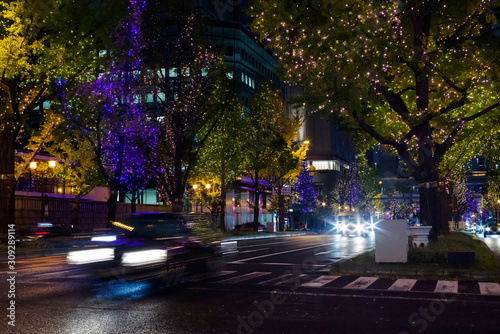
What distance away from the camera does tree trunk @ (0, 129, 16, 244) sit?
27969 mm

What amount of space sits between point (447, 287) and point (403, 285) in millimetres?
1047

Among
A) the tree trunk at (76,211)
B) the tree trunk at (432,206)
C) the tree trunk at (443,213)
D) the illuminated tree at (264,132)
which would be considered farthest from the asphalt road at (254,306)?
the illuminated tree at (264,132)

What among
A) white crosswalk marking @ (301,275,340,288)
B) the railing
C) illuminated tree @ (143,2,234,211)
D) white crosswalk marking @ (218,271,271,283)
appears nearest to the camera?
white crosswalk marking @ (301,275,340,288)

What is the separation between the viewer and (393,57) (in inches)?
737

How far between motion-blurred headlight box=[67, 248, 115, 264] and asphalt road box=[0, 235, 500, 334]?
Answer: 2.07ft

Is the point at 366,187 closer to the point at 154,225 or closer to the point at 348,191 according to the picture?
the point at 348,191

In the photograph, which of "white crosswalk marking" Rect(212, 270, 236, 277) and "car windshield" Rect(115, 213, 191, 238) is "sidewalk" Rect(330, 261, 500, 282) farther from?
"car windshield" Rect(115, 213, 191, 238)

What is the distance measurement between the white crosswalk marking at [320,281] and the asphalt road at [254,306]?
0.03 m

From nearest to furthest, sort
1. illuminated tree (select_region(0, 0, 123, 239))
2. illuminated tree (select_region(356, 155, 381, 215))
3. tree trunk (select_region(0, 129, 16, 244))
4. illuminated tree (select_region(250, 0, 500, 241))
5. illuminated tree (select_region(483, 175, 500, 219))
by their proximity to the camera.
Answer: illuminated tree (select_region(250, 0, 500, 241)), illuminated tree (select_region(0, 0, 123, 239)), tree trunk (select_region(0, 129, 16, 244)), illuminated tree (select_region(483, 175, 500, 219)), illuminated tree (select_region(356, 155, 381, 215))

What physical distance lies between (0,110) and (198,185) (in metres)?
22.3

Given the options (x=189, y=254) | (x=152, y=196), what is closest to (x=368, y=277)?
(x=189, y=254)

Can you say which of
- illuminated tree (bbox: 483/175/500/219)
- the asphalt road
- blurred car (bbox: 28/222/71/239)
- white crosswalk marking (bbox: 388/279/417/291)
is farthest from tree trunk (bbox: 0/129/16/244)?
illuminated tree (bbox: 483/175/500/219)

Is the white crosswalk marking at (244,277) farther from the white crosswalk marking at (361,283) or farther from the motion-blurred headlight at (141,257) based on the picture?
the white crosswalk marking at (361,283)

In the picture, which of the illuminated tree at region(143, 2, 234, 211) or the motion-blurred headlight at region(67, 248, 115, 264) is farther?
the illuminated tree at region(143, 2, 234, 211)
